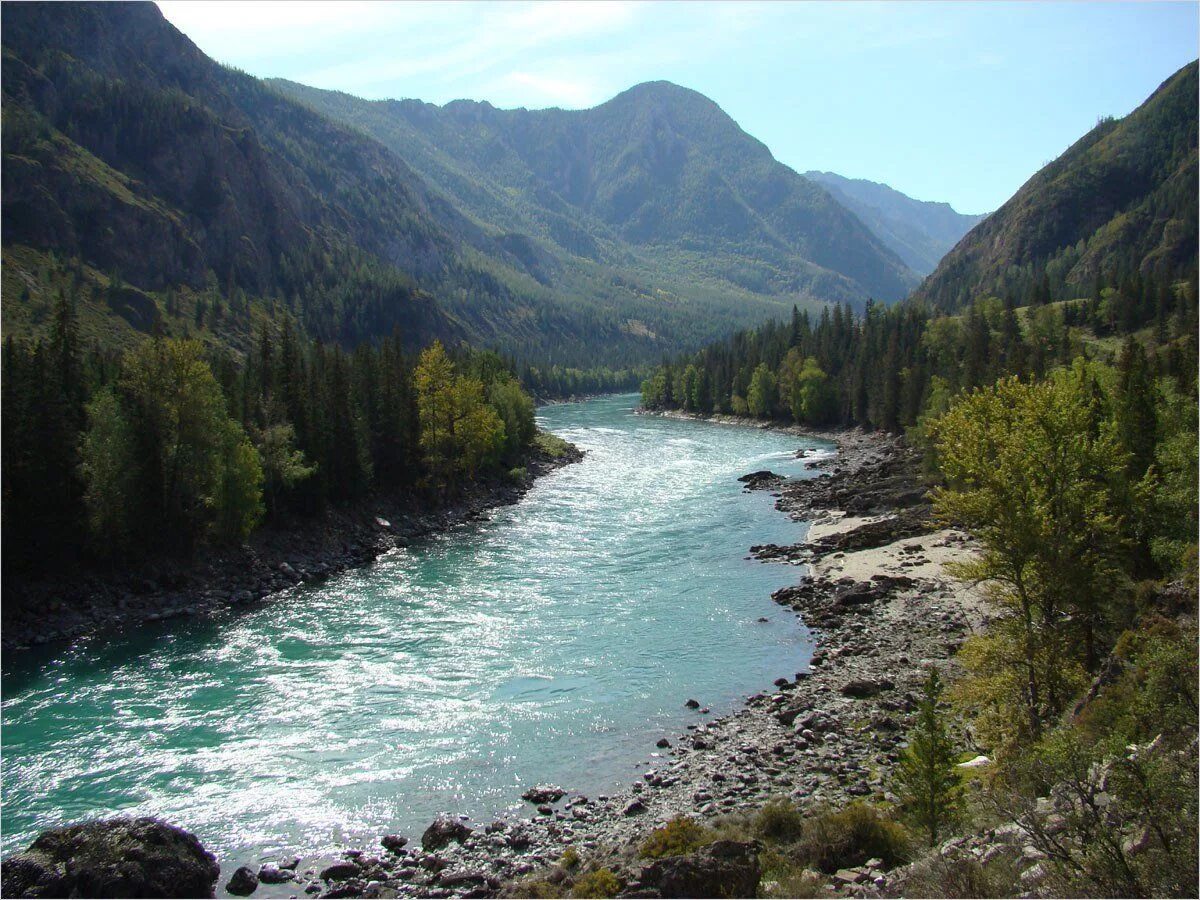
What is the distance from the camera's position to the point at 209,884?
2192 cm

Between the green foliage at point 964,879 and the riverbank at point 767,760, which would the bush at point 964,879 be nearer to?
the green foliage at point 964,879

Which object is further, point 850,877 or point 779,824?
point 779,824

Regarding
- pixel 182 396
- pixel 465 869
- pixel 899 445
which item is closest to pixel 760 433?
pixel 899 445

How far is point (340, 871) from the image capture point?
2250 cm

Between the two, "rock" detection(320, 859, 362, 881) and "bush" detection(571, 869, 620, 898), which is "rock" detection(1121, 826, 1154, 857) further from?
"rock" detection(320, 859, 362, 881)

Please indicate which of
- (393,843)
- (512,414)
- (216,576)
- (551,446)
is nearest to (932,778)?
(393,843)

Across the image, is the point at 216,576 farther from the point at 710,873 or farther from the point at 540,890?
the point at 710,873

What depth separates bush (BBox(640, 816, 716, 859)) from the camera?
20250mm

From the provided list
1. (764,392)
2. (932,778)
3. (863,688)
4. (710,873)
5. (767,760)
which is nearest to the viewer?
(710,873)

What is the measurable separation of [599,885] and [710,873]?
283 centimetres

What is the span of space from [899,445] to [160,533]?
3395 inches

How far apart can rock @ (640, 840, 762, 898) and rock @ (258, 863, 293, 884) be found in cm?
1041

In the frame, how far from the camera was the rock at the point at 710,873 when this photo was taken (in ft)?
57.9

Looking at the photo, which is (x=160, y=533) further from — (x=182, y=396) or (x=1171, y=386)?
(x=1171, y=386)
